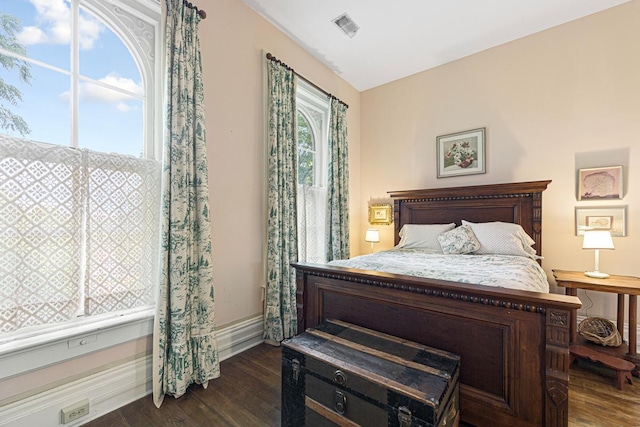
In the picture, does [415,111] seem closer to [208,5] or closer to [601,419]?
[208,5]

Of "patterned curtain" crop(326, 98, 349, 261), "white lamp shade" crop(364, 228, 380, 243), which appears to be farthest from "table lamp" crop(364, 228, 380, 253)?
"patterned curtain" crop(326, 98, 349, 261)

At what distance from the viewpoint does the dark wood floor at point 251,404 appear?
1581 millimetres

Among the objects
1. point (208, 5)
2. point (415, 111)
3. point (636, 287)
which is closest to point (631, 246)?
point (636, 287)

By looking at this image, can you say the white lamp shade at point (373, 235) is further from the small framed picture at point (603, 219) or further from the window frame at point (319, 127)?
the small framed picture at point (603, 219)

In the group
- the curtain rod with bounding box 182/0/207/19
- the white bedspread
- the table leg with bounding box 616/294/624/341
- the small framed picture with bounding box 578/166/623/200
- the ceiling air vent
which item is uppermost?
the ceiling air vent

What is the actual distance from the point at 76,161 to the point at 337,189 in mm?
2591

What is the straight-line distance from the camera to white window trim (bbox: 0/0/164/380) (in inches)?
54.4

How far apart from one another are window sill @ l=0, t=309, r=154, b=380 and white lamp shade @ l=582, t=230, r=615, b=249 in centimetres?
364

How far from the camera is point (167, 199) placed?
181 centimetres

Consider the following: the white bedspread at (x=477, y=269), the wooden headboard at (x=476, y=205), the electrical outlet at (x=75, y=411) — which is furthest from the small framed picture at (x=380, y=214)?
the electrical outlet at (x=75, y=411)

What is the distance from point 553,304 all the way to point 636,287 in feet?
5.53

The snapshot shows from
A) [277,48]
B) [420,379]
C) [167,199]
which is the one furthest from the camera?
[277,48]

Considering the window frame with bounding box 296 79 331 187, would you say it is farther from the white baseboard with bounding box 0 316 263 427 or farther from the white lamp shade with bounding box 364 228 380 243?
the white baseboard with bounding box 0 316 263 427

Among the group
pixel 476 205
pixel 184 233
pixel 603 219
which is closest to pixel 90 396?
pixel 184 233
